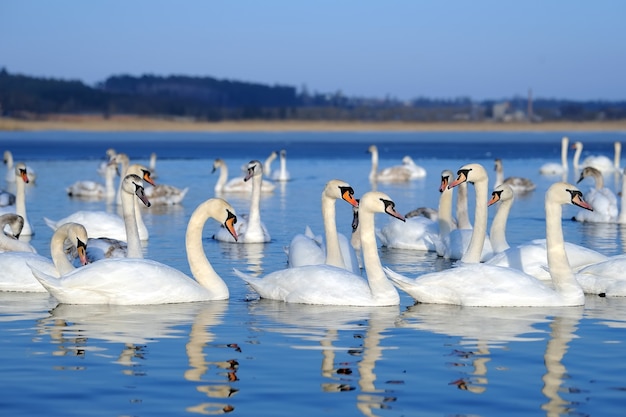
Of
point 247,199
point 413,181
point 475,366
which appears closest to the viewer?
point 475,366

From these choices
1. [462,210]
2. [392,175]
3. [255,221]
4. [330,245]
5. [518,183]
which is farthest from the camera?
[392,175]

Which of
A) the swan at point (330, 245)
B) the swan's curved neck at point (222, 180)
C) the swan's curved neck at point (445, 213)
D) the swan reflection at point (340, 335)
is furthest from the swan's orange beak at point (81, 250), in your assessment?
the swan's curved neck at point (222, 180)

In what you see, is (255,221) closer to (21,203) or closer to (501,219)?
(21,203)

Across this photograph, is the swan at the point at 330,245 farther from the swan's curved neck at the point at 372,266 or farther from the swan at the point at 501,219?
the swan at the point at 501,219

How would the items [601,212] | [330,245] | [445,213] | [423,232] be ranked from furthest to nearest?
[601,212]
[423,232]
[445,213]
[330,245]

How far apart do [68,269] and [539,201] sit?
1639 centimetres

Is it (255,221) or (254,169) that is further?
(254,169)

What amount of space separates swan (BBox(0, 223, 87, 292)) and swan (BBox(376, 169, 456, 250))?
5776 mm

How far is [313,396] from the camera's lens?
Answer: 7.63 m

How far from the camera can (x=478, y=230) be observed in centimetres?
1315

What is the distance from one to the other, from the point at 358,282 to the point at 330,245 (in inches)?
45.4

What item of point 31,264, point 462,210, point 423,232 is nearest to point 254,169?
point 423,232

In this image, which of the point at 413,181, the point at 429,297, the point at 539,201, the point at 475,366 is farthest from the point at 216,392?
the point at 413,181

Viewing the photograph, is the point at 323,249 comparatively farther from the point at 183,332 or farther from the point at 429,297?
the point at 183,332
